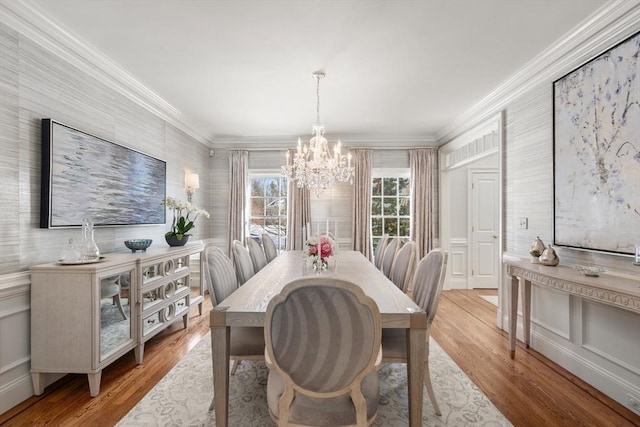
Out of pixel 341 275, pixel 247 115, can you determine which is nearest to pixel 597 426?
pixel 341 275

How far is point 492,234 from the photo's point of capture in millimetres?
5270

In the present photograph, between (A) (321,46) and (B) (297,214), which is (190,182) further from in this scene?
(A) (321,46)

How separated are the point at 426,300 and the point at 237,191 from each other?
4092 millimetres

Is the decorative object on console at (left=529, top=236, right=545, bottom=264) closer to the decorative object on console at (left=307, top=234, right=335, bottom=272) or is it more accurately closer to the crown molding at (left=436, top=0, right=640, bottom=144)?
the crown molding at (left=436, top=0, right=640, bottom=144)

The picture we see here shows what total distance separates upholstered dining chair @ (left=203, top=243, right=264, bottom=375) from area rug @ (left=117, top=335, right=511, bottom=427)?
0.34 metres

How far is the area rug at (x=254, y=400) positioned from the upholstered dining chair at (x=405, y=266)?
719 millimetres

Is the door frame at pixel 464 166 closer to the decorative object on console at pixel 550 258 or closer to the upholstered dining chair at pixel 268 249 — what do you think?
the decorative object on console at pixel 550 258

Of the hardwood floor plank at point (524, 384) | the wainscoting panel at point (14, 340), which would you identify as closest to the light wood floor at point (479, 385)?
the hardwood floor plank at point (524, 384)

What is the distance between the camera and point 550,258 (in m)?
2.48

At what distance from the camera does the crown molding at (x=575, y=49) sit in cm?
199

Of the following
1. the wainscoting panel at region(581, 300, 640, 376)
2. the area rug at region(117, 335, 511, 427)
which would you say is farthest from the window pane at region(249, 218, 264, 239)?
the wainscoting panel at region(581, 300, 640, 376)

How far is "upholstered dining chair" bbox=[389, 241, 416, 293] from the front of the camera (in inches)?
95.2

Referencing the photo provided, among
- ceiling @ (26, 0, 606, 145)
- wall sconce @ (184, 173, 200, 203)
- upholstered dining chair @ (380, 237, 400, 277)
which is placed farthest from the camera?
wall sconce @ (184, 173, 200, 203)

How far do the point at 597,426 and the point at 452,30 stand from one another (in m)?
2.77
